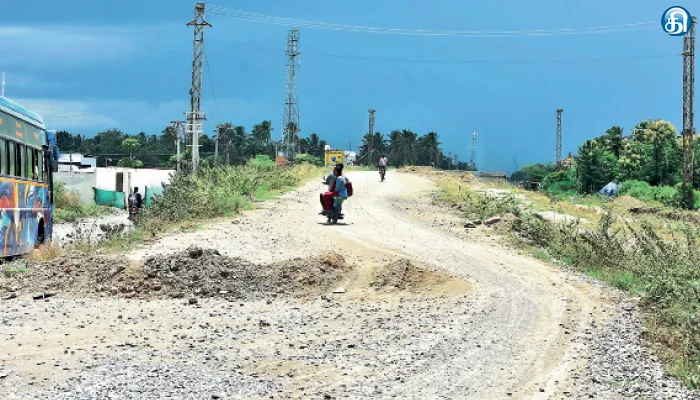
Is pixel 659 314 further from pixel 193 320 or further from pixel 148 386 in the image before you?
pixel 148 386

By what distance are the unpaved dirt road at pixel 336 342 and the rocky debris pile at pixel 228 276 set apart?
1.34ft

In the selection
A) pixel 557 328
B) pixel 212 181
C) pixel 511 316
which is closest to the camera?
pixel 557 328

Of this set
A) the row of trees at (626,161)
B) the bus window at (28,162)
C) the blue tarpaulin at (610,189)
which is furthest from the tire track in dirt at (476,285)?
the row of trees at (626,161)

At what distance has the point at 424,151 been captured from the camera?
502 feet

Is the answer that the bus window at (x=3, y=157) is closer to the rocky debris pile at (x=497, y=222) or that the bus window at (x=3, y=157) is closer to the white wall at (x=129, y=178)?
the rocky debris pile at (x=497, y=222)

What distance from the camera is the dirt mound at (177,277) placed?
11969 millimetres

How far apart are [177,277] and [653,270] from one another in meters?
7.90

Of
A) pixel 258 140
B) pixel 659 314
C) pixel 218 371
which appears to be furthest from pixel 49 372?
pixel 258 140

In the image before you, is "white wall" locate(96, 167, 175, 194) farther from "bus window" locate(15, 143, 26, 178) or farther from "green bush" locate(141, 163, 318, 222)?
"bus window" locate(15, 143, 26, 178)

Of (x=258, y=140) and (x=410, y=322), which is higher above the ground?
(x=258, y=140)

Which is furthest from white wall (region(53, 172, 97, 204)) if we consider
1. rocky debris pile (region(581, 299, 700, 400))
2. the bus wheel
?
rocky debris pile (region(581, 299, 700, 400))

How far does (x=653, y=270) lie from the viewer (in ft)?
42.2

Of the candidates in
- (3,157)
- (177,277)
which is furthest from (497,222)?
(3,157)

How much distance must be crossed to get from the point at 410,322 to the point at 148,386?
427 cm
